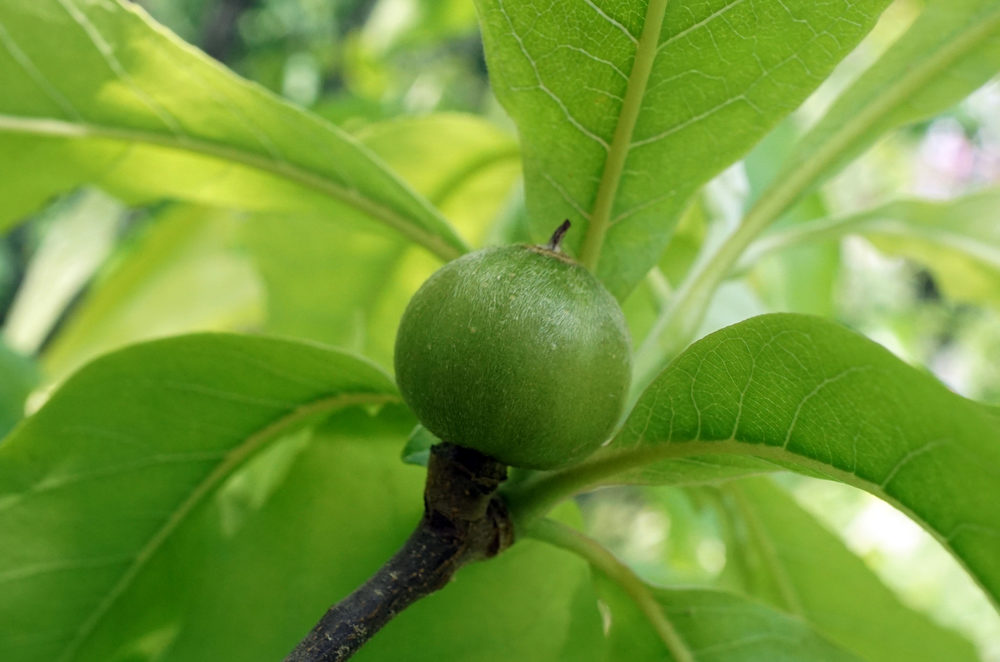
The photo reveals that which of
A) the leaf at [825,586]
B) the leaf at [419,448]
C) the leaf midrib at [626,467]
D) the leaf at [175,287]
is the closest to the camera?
the leaf midrib at [626,467]

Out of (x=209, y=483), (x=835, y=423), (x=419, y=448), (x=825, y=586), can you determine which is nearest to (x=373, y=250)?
(x=209, y=483)

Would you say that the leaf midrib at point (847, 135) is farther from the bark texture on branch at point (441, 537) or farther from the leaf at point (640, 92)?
the bark texture on branch at point (441, 537)

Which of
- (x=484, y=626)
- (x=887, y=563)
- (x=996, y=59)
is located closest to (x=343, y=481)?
(x=484, y=626)

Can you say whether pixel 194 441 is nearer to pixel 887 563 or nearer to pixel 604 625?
pixel 604 625

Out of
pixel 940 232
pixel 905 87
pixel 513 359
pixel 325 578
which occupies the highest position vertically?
pixel 905 87

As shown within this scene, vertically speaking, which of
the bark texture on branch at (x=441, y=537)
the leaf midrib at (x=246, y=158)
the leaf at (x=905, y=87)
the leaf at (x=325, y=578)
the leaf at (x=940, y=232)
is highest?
the leaf at (x=905, y=87)

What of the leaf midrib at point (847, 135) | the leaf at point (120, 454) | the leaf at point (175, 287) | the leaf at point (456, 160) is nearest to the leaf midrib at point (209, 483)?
the leaf at point (120, 454)

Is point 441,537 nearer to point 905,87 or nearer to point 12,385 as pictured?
point 905,87

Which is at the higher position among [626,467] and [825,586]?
[626,467]
